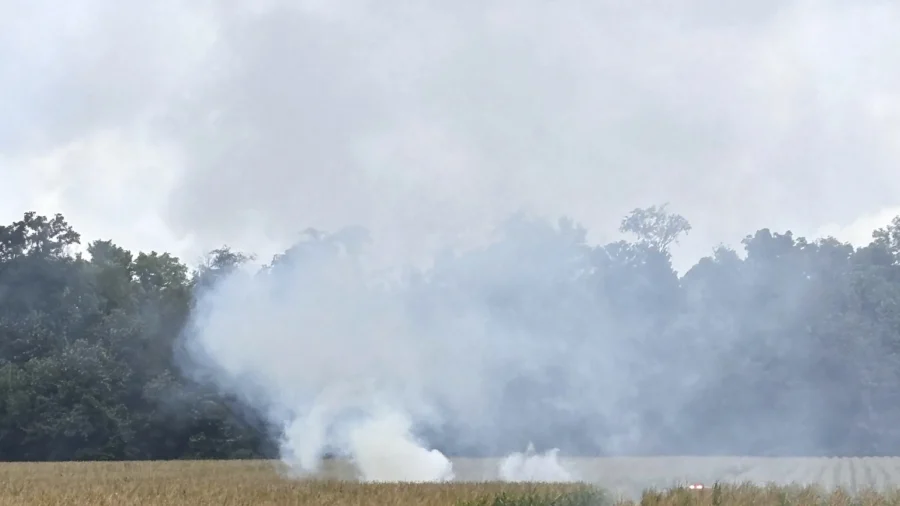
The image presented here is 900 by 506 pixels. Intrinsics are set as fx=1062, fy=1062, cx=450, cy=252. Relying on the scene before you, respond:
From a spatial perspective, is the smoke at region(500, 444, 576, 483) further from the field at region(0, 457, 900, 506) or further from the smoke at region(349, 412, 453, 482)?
the smoke at region(349, 412, 453, 482)

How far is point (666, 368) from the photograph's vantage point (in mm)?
34750

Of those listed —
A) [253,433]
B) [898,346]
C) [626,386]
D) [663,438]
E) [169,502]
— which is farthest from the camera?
[253,433]

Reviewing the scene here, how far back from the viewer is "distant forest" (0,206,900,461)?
111 feet

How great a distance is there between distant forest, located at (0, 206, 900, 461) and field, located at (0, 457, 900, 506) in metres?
2.51

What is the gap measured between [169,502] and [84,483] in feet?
31.8

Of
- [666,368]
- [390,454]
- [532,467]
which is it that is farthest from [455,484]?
[666,368]

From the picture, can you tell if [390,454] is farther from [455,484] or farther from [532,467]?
[532,467]

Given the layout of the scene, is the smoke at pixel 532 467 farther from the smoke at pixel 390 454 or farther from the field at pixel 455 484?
the smoke at pixel 390 454

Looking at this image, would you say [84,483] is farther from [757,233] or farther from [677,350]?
[757,233]

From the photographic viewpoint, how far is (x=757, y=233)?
4081 centimetres

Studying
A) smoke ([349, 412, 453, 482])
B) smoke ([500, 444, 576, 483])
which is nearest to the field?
smoke ([500, 444, 576, 483])

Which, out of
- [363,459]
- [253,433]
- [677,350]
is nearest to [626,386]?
[677,350]

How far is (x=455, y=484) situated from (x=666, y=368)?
33.9 ft

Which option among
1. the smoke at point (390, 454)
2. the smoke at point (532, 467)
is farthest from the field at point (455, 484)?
the smoke at point (390, 454)
